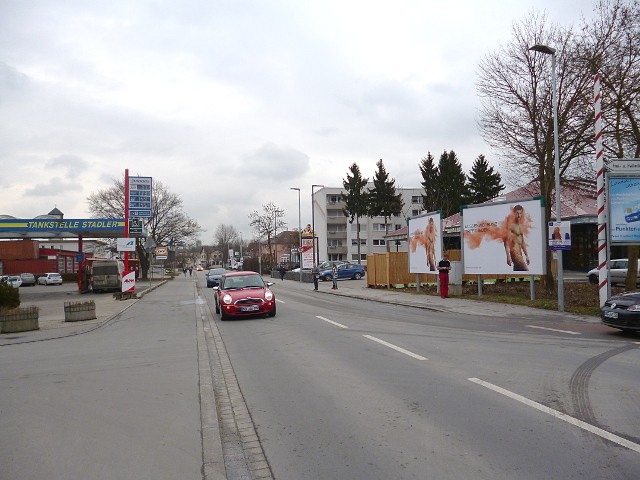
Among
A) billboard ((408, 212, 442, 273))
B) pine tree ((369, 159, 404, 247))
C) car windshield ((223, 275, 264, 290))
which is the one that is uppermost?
pine tree ((369, 159, 404, 247))

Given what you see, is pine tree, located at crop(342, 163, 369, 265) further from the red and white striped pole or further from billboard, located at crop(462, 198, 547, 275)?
the red and white striped pole

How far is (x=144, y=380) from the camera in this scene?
8.21 meters

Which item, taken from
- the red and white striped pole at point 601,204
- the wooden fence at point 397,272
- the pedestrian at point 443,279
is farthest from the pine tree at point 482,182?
the red and white striped pole at point 601,204

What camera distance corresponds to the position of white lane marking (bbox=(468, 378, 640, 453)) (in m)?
4.93

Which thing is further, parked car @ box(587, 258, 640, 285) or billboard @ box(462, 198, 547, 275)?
parked car @ box(587, 258, 640, 285)

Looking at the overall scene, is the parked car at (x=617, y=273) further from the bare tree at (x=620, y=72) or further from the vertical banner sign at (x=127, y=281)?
the vertical banner sign at (x=127, y=281)

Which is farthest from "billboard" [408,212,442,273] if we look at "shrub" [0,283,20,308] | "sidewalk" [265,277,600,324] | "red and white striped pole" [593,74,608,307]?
"shrub" [0,283,20,308]

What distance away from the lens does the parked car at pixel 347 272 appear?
158 feet

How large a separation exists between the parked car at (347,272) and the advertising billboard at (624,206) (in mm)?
33134

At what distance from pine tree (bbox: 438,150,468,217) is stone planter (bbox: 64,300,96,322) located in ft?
151

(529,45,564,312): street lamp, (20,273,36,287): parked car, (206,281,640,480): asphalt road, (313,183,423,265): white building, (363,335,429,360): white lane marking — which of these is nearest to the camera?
(206,281,640,480): asphalt road

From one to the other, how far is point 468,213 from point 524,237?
Answer: 3205 mm

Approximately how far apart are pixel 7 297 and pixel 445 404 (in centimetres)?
1663

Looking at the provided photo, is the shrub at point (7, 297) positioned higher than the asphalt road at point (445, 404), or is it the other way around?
the shrub at point (7, 297)
